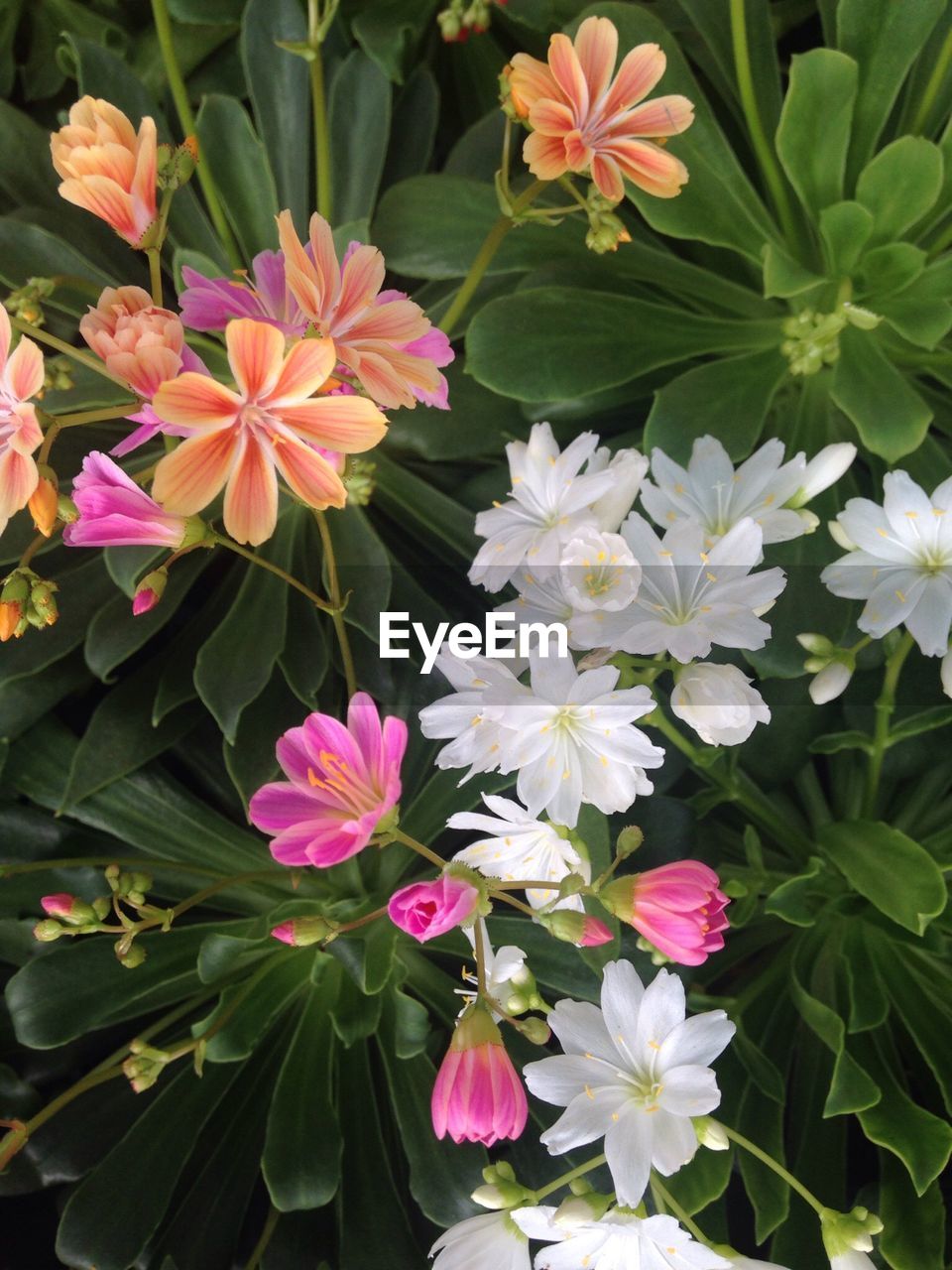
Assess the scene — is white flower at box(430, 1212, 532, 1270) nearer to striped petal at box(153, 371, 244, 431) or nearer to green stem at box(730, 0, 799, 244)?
striped petal at box(153, 371, 244, 431)

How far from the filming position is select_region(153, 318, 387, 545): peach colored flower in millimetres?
522

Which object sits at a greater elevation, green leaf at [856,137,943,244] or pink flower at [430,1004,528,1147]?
green leaf at [856,137,943,244]

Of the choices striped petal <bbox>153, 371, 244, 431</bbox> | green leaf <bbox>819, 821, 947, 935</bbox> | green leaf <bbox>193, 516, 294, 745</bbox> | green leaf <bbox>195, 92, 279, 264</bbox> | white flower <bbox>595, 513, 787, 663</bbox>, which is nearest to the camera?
striped petal <bbox>153, 371, 244, 431</bbox>

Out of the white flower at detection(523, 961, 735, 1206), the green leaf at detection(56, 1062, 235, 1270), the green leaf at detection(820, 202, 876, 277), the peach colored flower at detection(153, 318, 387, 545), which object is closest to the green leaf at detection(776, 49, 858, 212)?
the green leaf at detection(820, 202, 876, 277)

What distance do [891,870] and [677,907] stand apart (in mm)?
267

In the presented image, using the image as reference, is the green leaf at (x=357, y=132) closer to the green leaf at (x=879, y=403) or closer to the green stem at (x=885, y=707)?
the green leaf at (x=879, y=403)

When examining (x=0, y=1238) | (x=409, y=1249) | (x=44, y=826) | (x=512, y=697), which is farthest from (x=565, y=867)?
(x=0, y=1238)

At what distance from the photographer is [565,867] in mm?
677

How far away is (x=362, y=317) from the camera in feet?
A: 2.02

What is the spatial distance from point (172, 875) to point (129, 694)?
18 cm

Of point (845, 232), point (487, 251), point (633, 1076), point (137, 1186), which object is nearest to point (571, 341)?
point (487, 251)

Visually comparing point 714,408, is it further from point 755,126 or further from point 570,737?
point 570,737

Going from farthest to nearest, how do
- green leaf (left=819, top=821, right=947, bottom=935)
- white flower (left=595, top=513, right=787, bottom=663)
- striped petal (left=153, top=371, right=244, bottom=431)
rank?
green leaf (left=819, top=821, right=947, bottom=935)
white flower (left=595, top=513, right=787, bottom=663)
striped petal (left=153, top=371, right=244, bottom=431)

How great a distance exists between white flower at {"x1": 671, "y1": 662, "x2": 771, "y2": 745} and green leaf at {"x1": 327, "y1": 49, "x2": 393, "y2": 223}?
647mm
